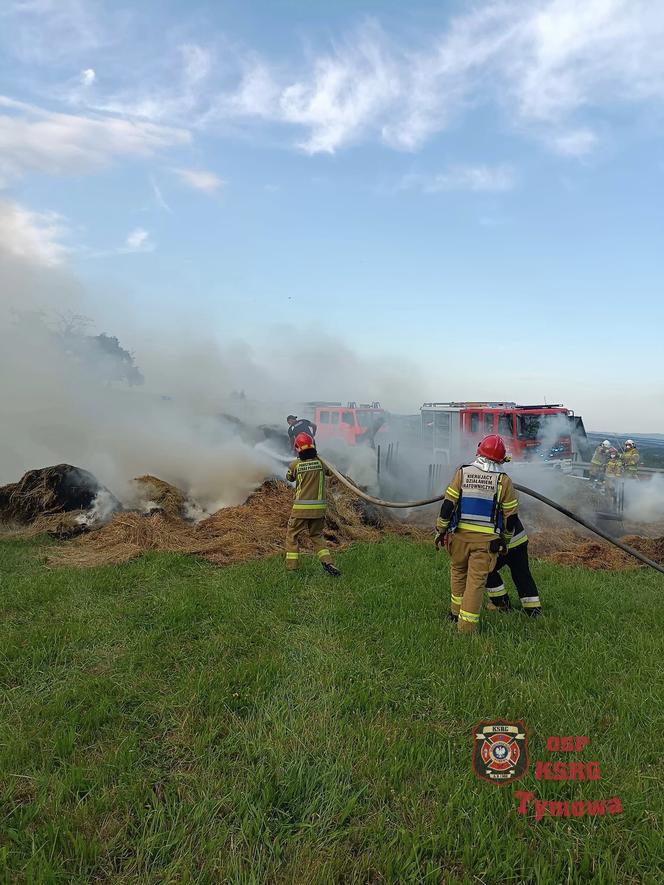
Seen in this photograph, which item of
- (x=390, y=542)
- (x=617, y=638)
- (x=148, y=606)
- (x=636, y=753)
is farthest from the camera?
(x=390, y=542)

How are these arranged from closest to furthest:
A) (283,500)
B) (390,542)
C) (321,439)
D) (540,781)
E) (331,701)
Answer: (540,781) → (331,701) → (390,542) → (283,500) → (321,439)

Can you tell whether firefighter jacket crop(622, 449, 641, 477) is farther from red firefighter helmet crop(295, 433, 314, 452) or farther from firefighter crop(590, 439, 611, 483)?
red firefighter helmet crop(295, 433, 314, 452)

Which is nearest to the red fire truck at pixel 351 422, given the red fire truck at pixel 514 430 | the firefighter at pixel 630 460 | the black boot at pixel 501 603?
the red fire truck at pixel 514 430

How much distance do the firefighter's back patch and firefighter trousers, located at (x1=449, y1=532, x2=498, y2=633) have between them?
154 centimetres

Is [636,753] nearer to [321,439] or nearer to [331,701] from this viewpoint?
[331,701]

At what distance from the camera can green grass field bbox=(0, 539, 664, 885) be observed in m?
2.25

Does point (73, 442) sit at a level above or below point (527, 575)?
above

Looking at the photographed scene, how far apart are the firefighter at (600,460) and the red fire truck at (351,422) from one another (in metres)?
6.05

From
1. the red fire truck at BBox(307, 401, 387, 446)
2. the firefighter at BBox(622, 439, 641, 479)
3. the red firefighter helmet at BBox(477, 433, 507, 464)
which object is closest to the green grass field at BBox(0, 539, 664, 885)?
the red firefighter helmet at BBox(477, 433, 507, 464)

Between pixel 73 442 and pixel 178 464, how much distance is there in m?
3.01

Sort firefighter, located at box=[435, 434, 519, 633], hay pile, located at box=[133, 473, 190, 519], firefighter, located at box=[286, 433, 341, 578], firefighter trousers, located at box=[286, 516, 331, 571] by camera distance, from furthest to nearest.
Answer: hay pile, located at box=[133, 473, 190, 519] → firefighter, located at box=[286, 433, 341, 578] → firefighter trousers, located at box=[286, 516, 331, 571] → firefighter, located at box=[435, 434, 519, 633]

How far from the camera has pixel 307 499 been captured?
7129mm

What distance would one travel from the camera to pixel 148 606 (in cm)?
530

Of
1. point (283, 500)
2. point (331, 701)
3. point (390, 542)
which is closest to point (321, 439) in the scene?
point (283, 500)
